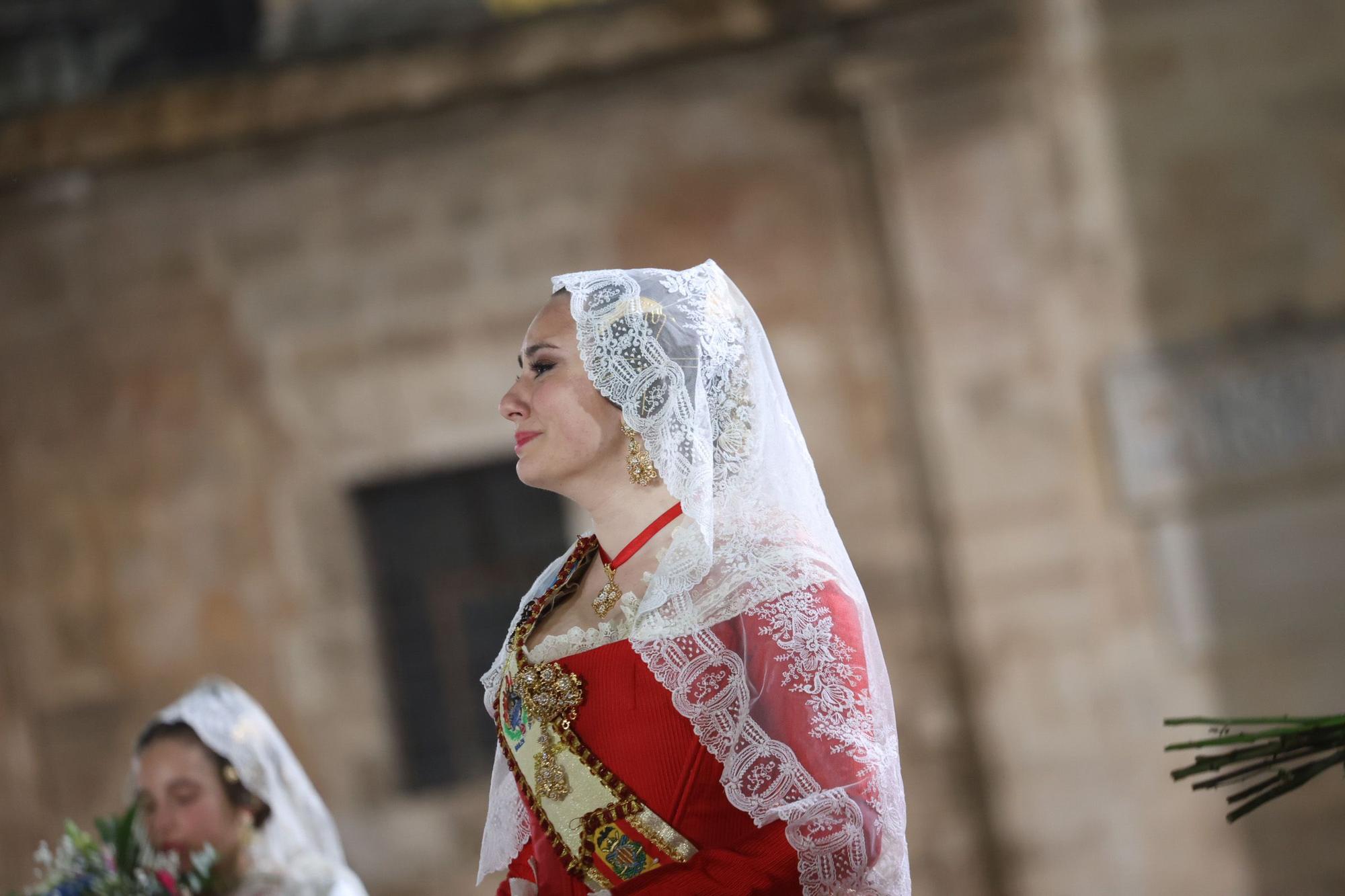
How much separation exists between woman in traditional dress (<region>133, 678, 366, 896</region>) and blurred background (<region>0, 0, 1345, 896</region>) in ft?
8.73

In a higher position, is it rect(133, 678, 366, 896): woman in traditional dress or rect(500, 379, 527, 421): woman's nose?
rect(500, 379, 527, 421): woman's nose

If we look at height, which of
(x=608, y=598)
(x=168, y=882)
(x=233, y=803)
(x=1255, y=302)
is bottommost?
(x=168, y=882)

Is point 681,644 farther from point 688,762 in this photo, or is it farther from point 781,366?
point 781,366

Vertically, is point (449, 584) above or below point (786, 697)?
above

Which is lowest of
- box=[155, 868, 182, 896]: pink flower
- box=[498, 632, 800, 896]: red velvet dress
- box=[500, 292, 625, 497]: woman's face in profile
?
box=[155, 868, 182, 896]: pink flower

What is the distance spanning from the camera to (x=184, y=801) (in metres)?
3.43

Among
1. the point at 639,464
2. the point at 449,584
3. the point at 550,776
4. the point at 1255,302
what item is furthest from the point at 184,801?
the point at 1255,302

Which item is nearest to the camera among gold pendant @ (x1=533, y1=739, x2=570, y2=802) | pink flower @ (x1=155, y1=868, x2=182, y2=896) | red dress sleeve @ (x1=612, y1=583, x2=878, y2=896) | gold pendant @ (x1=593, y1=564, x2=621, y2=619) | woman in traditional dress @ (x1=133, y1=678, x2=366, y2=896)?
red dress sleeve @ (x1=612, y1=583, x2=878, y2=896)

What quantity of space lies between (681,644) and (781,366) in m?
4.31

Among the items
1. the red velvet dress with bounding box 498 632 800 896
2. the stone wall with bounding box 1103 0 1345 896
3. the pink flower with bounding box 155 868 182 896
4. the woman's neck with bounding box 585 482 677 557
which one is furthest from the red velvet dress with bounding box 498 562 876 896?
the stone wall with bounding box 1103 0 1345 896

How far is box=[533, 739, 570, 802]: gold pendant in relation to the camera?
1.96 metres

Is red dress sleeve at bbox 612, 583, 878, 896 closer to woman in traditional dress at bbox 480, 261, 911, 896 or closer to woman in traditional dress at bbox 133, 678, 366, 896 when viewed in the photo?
woman in traditional dress at bbox 480, 261, 911, 896

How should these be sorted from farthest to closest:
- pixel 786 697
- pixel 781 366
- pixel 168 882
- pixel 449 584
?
pixel 449 584 → pixel 781 366 → pixel 168 882 → pixel 786 697

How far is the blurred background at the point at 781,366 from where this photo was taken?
19.4 ft
